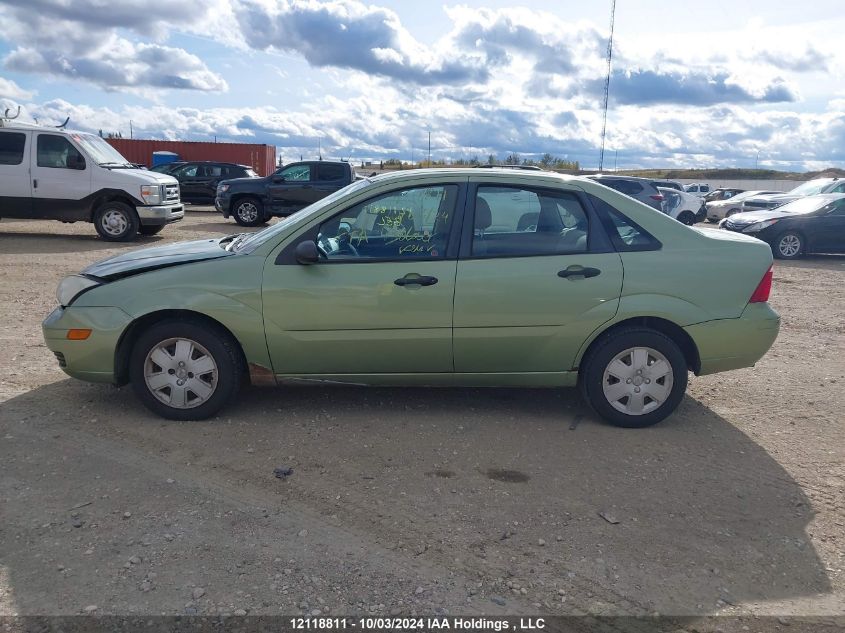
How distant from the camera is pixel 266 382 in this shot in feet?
14.9

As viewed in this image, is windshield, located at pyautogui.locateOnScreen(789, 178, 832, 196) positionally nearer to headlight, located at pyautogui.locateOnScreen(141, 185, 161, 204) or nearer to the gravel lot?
the gravel lot

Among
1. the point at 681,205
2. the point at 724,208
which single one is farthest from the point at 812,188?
the point at 724,208

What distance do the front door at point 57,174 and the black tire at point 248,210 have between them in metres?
4.89

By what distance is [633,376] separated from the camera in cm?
455

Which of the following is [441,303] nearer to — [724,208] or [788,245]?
[788,245]

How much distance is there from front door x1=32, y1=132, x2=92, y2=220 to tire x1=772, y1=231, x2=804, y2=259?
14.0 meters

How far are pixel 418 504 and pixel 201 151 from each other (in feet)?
115

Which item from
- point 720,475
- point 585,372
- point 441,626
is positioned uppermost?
point 585,372

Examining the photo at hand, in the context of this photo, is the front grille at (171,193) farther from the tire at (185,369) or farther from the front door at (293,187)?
the tire at (185,369)

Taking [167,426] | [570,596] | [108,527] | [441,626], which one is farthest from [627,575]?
[167,426]

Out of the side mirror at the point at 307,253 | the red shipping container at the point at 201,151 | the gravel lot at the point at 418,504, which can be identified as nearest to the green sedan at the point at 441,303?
the side mirror at the point at 307,253

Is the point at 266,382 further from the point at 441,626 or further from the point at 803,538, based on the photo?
the point at 803,538

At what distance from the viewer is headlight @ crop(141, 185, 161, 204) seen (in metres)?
13.3

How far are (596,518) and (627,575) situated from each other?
1.57 feet
